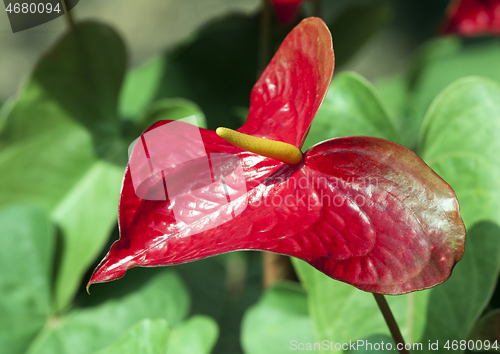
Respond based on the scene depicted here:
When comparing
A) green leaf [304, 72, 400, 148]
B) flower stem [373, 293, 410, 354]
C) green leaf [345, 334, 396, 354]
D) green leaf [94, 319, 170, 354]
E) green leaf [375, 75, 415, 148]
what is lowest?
green leaf [375, 75, 415, 148]

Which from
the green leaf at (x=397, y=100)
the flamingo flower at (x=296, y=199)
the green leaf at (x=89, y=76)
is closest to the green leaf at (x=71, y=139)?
the green leaf at (x=89, y=76)

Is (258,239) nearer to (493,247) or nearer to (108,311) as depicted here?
(493,247)

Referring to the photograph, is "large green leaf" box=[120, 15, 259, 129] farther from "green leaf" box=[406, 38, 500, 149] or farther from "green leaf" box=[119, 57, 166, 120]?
"green leaf" box=[406, 38, 500, 149]

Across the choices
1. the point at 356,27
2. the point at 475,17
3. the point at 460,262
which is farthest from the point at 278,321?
the point at 475,17

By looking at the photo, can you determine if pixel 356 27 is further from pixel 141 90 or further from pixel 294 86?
pixel 294 86

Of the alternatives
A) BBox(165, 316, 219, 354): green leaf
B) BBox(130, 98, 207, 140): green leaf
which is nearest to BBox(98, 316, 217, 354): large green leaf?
BBox(165, 316, 219, 354): green leaf

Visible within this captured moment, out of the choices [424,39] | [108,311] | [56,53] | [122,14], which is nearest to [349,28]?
[56,53]
